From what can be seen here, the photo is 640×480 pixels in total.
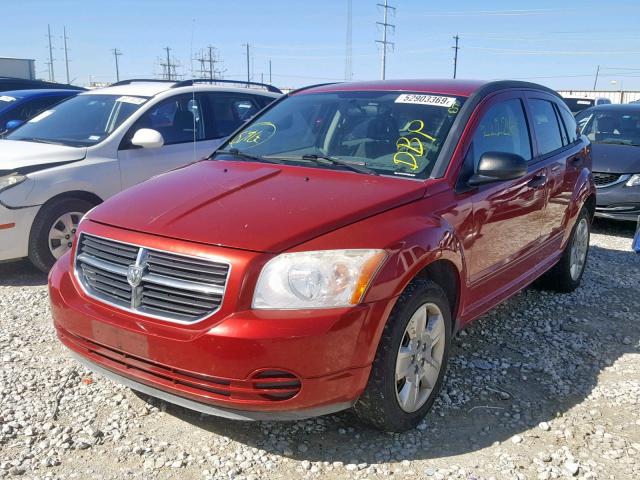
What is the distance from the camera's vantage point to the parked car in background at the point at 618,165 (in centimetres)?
773

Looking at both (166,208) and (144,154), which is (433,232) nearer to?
(166,208)

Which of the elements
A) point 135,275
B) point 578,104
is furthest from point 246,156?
point 578,104

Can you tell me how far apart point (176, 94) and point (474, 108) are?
369 centimetres

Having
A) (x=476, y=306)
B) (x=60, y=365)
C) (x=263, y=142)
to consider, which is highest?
(x=263, y=142)

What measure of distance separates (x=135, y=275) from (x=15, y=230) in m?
2.97

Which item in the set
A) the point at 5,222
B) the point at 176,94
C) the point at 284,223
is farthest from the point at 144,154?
the point at 284,223

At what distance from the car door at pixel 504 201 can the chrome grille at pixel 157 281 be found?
1582 mm

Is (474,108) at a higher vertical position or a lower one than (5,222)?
higher

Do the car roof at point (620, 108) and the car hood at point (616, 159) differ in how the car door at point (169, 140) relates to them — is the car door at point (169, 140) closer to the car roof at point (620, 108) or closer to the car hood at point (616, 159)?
the car hood at point (616, 159)

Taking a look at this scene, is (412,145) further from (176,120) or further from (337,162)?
(176,120)

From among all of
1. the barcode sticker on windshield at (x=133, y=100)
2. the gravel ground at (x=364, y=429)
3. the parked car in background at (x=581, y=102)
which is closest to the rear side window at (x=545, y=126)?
the gravel ground at (x=364, y=429)

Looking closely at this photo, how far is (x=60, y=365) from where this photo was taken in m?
3.71

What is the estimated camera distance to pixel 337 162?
3.56 meters

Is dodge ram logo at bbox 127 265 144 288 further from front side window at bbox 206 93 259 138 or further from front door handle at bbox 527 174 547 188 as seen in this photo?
front side window at bbox 206 93 259 138
